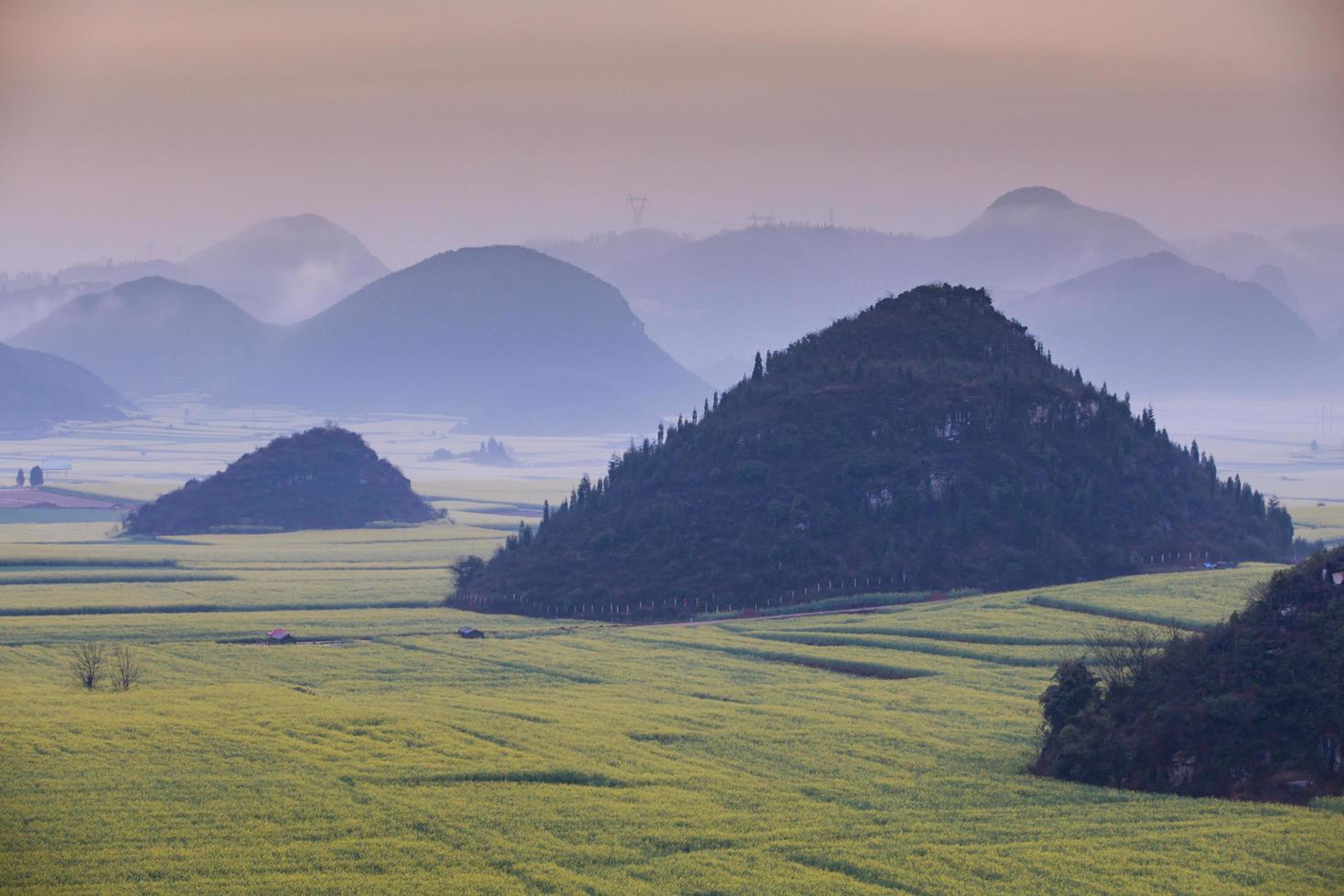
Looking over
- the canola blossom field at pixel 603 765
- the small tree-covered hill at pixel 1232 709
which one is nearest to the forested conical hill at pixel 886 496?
the canola blossom field at pixel 603 765

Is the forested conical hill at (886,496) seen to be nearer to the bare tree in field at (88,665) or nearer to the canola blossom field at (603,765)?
the canola blossom field at (603,765)

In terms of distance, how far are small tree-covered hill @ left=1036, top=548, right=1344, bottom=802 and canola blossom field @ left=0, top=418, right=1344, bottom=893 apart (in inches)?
108

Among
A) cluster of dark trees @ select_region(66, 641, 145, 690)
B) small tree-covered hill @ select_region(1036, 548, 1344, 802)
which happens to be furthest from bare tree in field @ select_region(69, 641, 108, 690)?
small tree-covered hill @ select_region(1036, 548, 1344, 802)

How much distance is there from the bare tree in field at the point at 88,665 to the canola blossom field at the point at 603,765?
4.02ft

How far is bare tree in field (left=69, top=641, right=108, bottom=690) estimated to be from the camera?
84.9 metres

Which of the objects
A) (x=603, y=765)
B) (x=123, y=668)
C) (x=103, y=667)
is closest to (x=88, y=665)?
(x=123, y=668)

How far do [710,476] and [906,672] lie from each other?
170 ft

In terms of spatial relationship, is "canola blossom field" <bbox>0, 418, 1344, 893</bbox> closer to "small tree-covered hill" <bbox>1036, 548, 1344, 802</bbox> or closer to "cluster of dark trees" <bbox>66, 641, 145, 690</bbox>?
"cluster of dark trees" <bbox>66, 641, 145, 690</bbox>

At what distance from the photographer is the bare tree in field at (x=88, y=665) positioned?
84.9m

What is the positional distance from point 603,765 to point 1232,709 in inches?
866

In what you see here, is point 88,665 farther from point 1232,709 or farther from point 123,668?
point 1232,709

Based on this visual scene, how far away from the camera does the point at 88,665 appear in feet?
280

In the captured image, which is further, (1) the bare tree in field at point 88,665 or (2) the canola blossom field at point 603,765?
(1) the bare tree in field at point 88,665

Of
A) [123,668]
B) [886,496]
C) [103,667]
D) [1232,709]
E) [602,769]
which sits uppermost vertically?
[886,496]
